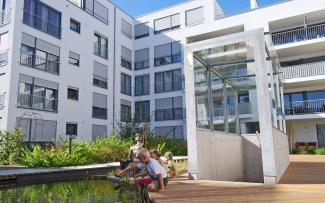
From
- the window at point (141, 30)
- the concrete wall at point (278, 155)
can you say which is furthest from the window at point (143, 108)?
the concrete wall at point (278, 155)

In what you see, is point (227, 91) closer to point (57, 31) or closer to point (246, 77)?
point (246, 77)

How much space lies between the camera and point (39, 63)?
21.5 m

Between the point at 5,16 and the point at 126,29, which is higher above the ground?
the point at 126,29

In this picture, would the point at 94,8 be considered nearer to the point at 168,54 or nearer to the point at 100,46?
the point at 100,46

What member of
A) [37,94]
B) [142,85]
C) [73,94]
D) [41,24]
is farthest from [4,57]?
[142,85]

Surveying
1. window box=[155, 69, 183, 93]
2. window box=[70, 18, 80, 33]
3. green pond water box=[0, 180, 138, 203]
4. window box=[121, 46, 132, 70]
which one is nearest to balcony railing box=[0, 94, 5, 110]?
window box=[70, 18, 80, 33]

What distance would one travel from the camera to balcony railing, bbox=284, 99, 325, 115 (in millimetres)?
21953

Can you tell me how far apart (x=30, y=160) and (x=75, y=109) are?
39.3ft

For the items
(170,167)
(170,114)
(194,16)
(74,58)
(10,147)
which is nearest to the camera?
(170,167)

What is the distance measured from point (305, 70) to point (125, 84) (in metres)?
17.5

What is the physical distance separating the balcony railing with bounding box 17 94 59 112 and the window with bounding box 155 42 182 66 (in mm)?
12724

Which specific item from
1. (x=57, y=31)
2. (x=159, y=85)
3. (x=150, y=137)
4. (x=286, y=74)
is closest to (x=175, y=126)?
(x=159, y=85)

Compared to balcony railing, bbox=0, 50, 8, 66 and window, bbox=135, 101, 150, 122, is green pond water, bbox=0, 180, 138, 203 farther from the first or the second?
window, bbox=135, 101, 150, 122

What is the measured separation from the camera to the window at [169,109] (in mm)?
29078
